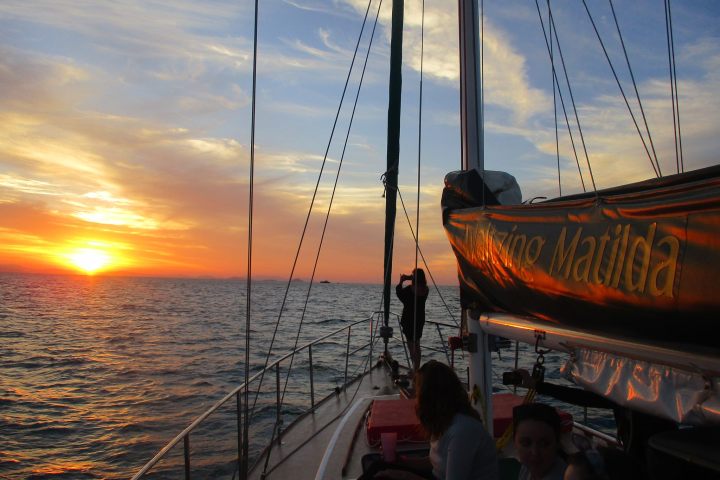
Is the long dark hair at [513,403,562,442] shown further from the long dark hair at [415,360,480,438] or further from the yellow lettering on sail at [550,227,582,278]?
the yellow lettering on sail at [550,227,582,278]

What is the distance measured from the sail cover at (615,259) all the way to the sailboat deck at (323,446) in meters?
2.12

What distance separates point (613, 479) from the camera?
1830 mm

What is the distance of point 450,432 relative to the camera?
109 inches

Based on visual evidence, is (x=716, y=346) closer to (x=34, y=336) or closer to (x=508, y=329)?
(x=508, y=329)

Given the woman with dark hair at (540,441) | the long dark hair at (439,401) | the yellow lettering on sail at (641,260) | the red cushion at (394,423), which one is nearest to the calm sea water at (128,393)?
the red cushion at (394,423)

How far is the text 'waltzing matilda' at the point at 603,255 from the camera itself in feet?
6.94

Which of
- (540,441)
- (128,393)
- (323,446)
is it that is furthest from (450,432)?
(128,393)

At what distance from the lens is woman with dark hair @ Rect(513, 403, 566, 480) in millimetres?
2359

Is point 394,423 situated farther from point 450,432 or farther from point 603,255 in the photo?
point 603,255

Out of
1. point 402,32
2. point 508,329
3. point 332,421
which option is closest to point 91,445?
point 332,421

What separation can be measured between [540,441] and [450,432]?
539 mm

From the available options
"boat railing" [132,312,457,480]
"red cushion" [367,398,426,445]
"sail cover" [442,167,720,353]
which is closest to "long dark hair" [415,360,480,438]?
"sail cover" [442,167,720,353]

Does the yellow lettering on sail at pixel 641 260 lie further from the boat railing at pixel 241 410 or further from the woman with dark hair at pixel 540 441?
the boat railing at pixel 241 410

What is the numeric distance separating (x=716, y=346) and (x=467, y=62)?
118 inches
